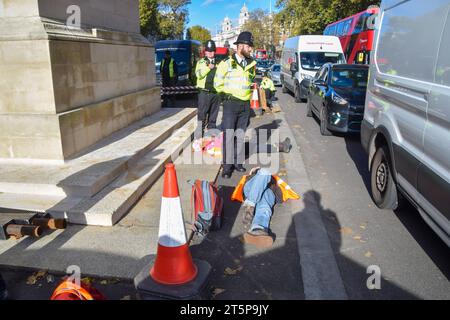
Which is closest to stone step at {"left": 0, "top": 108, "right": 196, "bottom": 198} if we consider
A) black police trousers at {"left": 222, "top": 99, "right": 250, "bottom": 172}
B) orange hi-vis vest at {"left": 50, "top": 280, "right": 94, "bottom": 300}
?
black police trousers at {"left": 222, "top": 99, "right": 250, "bottom": 172}

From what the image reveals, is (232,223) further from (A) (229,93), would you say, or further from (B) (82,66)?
(B) (82,66)

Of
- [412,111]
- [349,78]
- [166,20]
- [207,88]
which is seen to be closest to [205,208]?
[412,111]

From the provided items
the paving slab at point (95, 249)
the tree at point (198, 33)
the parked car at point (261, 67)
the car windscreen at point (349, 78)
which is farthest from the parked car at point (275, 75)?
the tree at point (198, 33)

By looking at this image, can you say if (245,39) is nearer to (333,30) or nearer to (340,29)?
(340,29)

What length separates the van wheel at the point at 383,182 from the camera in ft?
14.5

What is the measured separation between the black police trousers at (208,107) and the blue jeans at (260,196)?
4.19m

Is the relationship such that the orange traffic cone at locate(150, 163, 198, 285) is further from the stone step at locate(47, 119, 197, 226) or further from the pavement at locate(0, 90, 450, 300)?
the stone step at locate(47, 119, 197, 226)

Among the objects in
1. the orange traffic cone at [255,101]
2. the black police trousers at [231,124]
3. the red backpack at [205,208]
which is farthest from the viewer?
the orange traffic cone at [255,101]

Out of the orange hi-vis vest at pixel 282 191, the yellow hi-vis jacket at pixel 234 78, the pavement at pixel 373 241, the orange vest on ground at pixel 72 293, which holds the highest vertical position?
the yellow hi-vis jacket at pixel 234 78

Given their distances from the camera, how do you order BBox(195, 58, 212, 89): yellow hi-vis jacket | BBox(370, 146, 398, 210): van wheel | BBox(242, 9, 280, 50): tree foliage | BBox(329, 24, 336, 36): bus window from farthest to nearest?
BBox(242, 9, 280, 50): tree foliage
BBox(329, 24, 336, 36): bus window
BBox(195, 58, 212, 89): yellow hi-vis jacket
BBox(370, 146, 398, 210): van wheel

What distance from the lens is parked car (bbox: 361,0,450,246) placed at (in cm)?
306

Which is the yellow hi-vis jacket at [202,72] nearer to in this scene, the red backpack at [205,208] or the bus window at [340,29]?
the red backpack at [205,208]

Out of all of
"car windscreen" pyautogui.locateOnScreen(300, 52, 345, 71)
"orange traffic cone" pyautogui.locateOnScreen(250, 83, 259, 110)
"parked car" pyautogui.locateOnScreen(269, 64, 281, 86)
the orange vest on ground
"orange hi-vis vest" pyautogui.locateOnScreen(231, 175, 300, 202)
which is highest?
"car windscreen" pyautogui.locateOnScreen(300, 52, 345, 71)

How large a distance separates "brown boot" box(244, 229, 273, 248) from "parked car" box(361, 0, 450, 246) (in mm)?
1389
